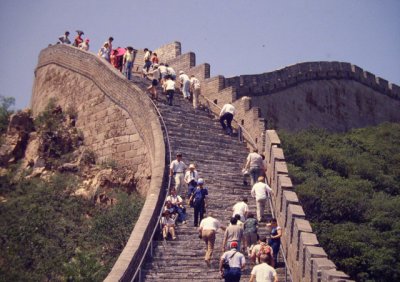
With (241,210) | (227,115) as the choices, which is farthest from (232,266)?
(227,115)

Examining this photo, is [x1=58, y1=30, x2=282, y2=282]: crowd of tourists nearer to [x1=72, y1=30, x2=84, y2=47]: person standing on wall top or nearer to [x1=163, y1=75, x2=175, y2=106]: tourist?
[x1=163, y1=75, x2=175, y2=106]: tourist

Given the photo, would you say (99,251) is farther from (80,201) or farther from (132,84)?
(132,84)

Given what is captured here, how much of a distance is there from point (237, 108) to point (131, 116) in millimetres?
2806

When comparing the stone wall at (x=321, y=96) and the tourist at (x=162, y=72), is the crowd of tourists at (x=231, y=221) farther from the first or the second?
the stone wall at (x=321, y=96)

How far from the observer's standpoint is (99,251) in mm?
15891

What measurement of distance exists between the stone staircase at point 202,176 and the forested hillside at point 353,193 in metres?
2.59

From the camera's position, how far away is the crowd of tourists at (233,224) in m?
12.3

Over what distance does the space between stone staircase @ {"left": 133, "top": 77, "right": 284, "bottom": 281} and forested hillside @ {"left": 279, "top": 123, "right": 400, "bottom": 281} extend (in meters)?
2.59

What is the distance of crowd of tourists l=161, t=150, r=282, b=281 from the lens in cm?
1228

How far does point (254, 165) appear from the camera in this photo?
16766 mm

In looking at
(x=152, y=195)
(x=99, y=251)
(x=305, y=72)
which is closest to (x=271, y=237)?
(x=152, y=195)

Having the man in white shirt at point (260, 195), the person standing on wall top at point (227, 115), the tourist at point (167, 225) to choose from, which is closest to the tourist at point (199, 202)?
the tourist at point (167, 225)

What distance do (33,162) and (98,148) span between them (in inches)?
80.6

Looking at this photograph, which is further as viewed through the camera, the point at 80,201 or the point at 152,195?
the point at 80,201
